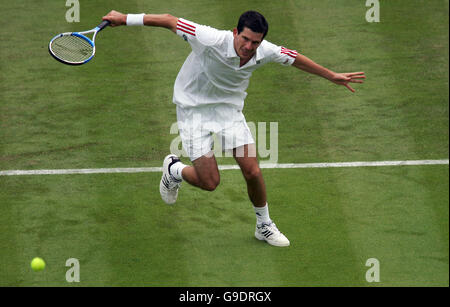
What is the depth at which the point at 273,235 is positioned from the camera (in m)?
8.43

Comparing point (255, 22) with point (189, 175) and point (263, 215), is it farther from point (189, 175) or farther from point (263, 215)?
point (263, 215)

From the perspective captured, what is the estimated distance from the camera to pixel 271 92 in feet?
38.9

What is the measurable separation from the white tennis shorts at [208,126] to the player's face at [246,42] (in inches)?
27.1

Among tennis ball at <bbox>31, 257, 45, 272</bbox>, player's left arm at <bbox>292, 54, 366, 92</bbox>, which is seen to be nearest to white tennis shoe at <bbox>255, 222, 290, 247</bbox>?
player's left arm at <bbox>292, 54, 366, 92</bbox>

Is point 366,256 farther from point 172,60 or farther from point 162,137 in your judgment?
point 172,60

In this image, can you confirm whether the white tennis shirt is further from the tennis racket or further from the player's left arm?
the tennis racket

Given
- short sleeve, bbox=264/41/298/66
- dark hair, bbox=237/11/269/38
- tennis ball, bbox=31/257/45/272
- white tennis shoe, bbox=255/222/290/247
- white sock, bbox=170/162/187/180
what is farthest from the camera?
white sock, bbox=170/162/187/180

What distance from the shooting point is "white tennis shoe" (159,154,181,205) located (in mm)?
8953

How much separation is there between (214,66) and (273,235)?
171 cm

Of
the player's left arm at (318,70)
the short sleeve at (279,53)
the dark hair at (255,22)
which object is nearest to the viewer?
the dark hair at (255,22)

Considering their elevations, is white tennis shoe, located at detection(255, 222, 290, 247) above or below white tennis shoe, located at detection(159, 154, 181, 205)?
below

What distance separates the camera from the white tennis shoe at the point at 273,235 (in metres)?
8.43

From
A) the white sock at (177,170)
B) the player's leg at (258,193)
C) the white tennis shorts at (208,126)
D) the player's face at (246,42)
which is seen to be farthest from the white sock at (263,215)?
the player's face at (246,42)

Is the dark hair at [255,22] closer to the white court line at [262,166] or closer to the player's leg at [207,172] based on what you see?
the player's leg at [207,172]
